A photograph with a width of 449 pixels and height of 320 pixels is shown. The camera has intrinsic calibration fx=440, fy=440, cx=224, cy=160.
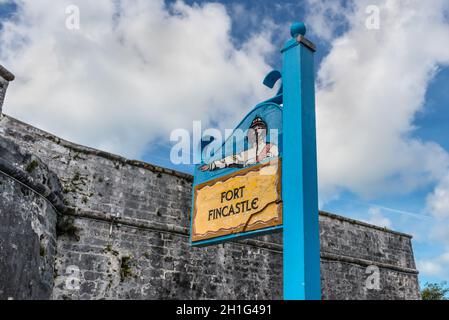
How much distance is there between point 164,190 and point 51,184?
2450 millimetres

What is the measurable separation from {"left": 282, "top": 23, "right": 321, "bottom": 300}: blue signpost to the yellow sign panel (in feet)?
0.60

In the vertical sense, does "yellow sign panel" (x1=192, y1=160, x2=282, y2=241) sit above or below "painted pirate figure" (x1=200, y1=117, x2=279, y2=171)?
below

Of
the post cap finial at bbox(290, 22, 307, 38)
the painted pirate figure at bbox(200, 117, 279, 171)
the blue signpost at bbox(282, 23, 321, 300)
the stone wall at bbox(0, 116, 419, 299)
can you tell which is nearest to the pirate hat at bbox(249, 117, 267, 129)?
the painted pirate figure at bbox(200, 117, 279, 171)

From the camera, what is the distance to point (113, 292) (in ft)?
22.8

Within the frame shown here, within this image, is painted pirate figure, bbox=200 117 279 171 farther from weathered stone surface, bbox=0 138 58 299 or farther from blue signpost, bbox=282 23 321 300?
weathered stone surface, bbox=0 138 58 299

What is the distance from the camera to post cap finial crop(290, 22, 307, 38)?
11.6 ft

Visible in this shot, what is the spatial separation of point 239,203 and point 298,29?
4.99 feet

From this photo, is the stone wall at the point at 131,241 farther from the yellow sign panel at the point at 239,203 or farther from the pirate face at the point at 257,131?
the pirate face at the point at 257,131

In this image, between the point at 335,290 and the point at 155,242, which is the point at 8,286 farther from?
the point at 335,290

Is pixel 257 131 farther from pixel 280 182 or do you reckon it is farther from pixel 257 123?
pixel 280 182

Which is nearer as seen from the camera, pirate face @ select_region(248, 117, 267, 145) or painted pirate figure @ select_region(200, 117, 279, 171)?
painted pirate figure @ select_region(200, 117, 279, 171)

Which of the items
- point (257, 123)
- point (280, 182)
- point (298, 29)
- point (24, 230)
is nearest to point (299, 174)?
point (280, 182)
